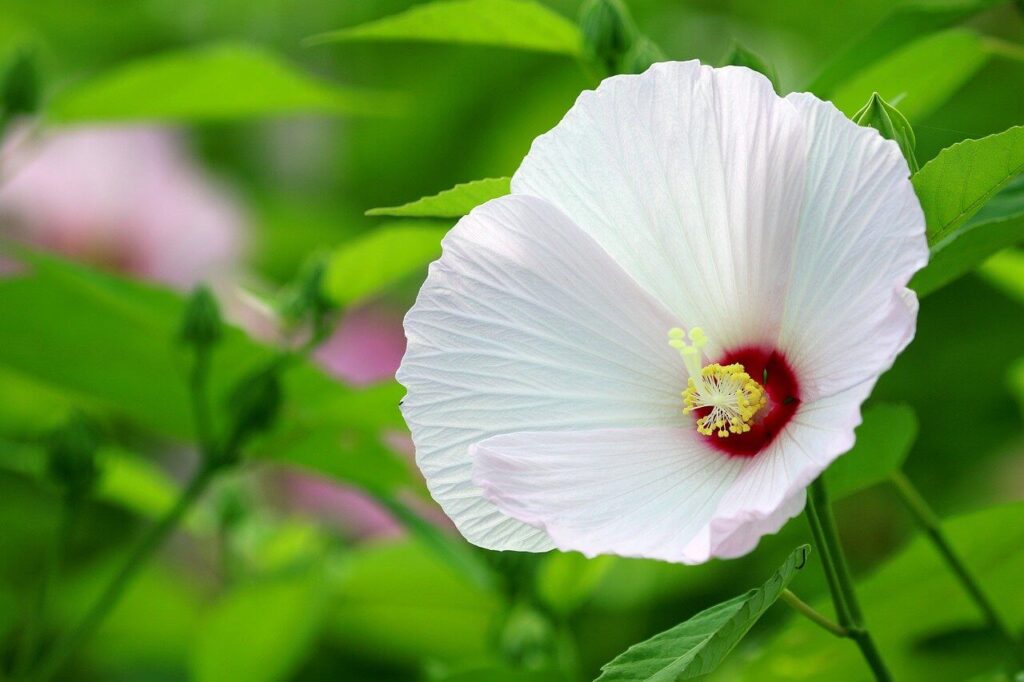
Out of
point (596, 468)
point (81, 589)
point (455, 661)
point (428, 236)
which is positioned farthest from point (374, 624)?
point (596, 468)

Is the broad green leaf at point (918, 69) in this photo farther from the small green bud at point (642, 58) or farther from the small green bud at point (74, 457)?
the small green bud at point (74, 457)

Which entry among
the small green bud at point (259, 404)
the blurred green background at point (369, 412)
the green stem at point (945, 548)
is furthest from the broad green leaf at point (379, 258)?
the green stem at point (945, 548)

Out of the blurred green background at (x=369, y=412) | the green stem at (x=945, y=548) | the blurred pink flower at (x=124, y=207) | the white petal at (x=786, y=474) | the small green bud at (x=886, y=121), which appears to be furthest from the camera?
the blurred pink flower at (x=124, y=207)

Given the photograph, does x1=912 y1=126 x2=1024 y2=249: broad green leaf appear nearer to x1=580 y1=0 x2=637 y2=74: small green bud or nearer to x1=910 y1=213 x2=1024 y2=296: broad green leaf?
x1=910 y1=213 x2=1024 y2=296: broad green leaf

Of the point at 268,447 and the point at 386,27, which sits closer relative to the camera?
the point at 386,27

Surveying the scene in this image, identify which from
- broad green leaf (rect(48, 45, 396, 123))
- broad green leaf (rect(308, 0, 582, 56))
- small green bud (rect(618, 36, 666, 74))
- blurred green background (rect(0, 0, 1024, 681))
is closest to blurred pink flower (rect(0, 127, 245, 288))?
blurred green background (rect(0, 0, 1024, 681))

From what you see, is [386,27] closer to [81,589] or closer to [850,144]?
[850,144]
